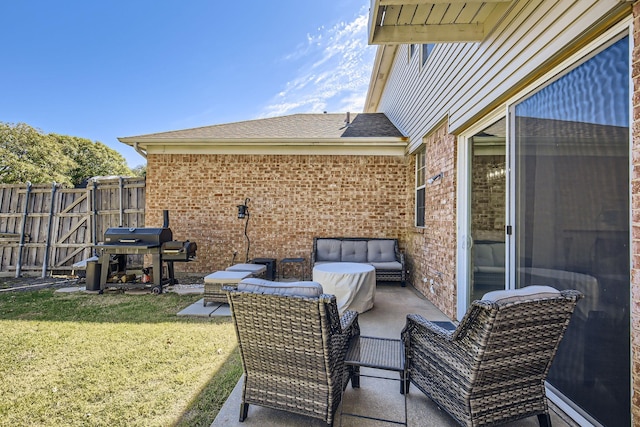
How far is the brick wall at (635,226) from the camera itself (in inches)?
58.4

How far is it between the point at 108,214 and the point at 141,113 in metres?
14.8

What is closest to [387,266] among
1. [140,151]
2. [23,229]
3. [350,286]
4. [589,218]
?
[350,286]

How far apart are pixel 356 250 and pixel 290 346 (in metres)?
4.80

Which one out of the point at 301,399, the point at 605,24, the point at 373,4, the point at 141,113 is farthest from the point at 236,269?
the point at 141,113

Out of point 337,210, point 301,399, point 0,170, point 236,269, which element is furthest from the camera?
point 0,170

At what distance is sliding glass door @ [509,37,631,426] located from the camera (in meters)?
1.65

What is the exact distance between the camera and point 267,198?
22.7ft

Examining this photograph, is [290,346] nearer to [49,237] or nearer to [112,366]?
[112,366]

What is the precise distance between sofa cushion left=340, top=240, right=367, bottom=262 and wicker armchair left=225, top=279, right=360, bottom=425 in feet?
14.5

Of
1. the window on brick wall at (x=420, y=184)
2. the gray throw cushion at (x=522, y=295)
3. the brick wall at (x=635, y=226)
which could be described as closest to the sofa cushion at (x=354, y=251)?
the window on brick wall at (x=420, y=184)

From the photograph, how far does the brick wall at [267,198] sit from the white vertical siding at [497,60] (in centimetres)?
163

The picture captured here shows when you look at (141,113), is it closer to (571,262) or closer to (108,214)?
(108,214)

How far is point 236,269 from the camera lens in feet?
17.5

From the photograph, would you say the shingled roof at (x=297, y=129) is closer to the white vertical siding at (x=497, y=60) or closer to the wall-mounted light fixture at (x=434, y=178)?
the white vertical siding at (x=497, y=60)
